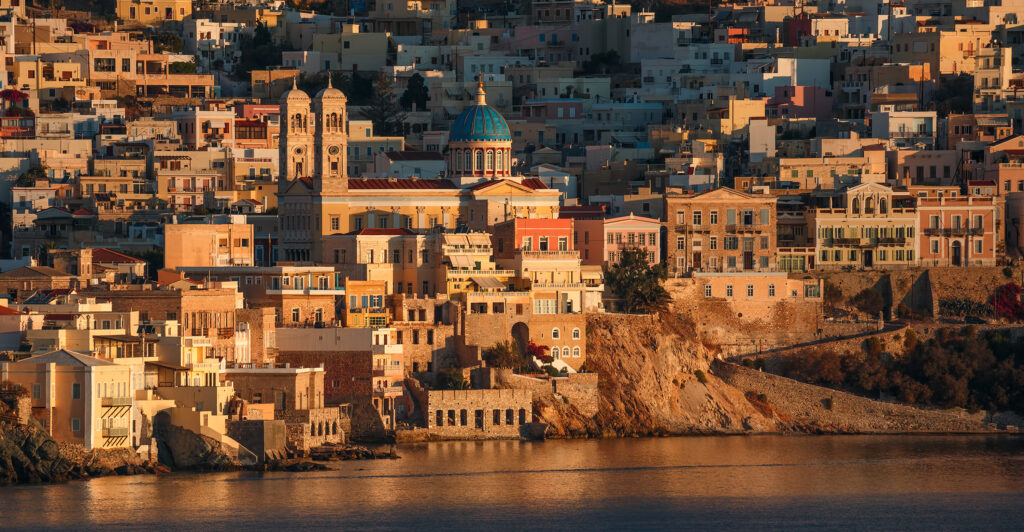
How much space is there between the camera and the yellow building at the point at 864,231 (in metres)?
127

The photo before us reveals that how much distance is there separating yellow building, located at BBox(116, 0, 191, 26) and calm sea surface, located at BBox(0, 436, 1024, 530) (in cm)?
6763

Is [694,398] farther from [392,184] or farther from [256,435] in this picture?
[256,435]

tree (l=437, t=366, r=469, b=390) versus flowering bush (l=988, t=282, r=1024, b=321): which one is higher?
flowering bush (l=988, t=282, r=1024, b=321)

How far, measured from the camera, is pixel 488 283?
114m

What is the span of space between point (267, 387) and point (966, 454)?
82.2 ft

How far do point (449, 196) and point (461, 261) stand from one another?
286 inches

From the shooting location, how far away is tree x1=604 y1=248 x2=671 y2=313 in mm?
118125

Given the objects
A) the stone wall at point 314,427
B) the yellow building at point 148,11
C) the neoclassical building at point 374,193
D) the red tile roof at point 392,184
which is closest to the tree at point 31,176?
the neoclassical building at point 374,193

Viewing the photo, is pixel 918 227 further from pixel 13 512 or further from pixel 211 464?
pixel 13 512

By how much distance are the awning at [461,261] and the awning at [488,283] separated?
84 centimetres

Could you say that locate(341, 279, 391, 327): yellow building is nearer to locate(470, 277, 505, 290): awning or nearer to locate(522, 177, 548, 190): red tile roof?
locate(470, 277, 505, 290): awning

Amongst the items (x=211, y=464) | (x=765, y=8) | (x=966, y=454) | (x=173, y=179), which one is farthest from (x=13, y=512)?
(x=765, y=8)

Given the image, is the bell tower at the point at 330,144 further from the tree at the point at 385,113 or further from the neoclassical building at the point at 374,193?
the tree at the point at 385,113

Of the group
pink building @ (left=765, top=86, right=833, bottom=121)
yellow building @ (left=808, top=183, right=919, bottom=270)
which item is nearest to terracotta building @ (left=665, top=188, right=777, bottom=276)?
yellow building @ (left=808, top=183, right=919, bottom=270)
